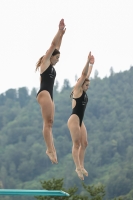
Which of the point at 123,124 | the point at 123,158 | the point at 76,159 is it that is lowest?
the point at 76,159

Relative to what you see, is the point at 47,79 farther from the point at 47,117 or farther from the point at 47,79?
the point at 47,117

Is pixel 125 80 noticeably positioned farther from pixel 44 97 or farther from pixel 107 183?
pixel 44 97

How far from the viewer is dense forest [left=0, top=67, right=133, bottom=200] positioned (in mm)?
129625

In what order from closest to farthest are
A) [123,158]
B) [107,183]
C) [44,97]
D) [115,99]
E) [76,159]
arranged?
[44,97] → [76,159] → [107,183] → [123,158] → [115,99]

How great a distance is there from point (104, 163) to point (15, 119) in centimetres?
2364

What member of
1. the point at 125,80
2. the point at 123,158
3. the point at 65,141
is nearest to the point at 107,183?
the point at 123,158

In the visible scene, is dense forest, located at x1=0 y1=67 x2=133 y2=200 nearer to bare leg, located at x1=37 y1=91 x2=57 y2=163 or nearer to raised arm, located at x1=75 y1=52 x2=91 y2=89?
raised arm, located at x1=75 y1=52 x2=91 y2=89

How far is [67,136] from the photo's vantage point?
148625mm

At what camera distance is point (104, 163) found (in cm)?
14025

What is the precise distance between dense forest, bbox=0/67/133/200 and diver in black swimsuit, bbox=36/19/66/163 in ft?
313

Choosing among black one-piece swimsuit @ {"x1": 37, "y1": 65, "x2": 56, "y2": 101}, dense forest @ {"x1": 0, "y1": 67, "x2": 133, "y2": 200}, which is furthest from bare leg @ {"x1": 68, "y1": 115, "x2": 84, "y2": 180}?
dense forest @ {"x1": 0, "y1": 67, "x2": 133, "y2": 200}

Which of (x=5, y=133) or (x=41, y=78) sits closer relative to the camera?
(x=41, y=78)

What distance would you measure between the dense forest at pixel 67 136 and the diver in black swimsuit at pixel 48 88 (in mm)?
95270

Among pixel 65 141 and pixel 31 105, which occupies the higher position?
pixel 31 105
